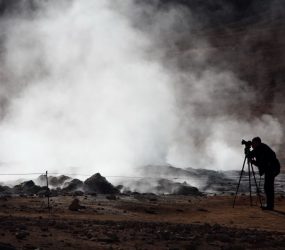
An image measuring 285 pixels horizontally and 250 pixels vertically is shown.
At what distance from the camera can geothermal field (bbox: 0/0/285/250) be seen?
10047 mm

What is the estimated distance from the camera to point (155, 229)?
925 centimetres

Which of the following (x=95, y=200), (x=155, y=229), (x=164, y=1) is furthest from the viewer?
(x=164, y=1)

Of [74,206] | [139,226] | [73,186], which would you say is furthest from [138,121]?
[139,226]

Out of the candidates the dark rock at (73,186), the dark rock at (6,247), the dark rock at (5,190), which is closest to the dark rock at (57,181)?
the dark rock at (73,186)

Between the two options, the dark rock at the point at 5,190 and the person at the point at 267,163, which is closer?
the person at the point at 267,163

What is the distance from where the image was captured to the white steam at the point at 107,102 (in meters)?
29.9

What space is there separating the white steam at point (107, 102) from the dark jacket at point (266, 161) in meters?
12.8

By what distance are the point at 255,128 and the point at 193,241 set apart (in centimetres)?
3523

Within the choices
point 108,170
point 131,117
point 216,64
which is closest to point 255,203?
point 108,170

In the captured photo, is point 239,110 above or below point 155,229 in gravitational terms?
above

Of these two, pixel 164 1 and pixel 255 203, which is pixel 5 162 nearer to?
pixel 255 203

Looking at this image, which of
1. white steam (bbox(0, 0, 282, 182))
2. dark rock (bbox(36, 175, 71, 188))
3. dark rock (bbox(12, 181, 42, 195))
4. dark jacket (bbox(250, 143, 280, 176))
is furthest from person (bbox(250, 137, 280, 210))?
white steam (bbox(0, 0, 282, 182))

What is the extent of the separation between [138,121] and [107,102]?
403 cm

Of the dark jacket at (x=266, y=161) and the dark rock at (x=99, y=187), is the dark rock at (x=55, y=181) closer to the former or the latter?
the dark rock at (x=99, y=187)
